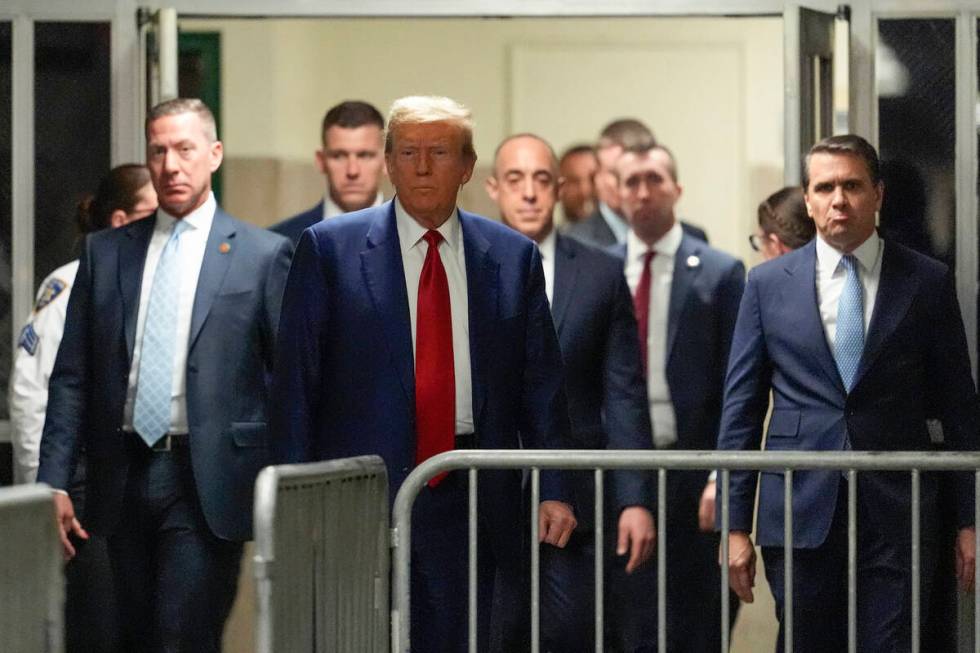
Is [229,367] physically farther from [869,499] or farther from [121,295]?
[869,499]

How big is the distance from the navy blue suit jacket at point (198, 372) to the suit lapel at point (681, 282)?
1.89 meters

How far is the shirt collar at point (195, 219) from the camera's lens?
626cm

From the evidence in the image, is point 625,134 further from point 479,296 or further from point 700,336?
point 479,296

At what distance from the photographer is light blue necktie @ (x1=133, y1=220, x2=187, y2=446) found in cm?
605

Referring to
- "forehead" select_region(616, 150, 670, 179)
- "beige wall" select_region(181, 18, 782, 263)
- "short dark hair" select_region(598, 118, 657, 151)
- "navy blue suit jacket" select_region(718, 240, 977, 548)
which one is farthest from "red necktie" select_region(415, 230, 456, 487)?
"beige wall" select_region(181, 18, 782, 263)

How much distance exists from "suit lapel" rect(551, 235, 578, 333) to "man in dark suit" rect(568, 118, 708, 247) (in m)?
2.68

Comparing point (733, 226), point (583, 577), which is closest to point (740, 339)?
point (583, 577)

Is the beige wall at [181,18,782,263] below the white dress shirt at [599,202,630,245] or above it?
above

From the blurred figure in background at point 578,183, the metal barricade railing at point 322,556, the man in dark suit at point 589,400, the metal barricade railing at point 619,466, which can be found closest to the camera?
the metal barricade railing at point 322,556

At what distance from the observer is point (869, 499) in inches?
222

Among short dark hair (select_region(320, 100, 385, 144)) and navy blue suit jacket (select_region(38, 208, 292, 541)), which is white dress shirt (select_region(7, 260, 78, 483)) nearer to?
navy blue suit jacket (select_region(38, 208, 292, 541))

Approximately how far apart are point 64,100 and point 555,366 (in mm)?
2642

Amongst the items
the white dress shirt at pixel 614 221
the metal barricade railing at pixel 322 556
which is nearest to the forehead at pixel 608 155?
the white dress shirt at pixel 614 221

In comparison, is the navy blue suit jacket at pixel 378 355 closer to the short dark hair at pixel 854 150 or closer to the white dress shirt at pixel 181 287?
the white dress shirt at pixel 181 287
